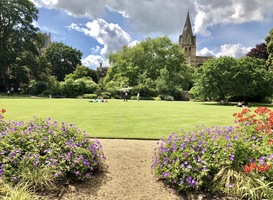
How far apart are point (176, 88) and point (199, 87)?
49.4 feet

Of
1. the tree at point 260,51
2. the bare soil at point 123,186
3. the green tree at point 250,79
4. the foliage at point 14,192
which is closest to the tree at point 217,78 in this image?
the green tree at point 250,79

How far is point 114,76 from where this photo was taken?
55594 mm

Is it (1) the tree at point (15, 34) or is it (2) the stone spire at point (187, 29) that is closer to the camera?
(1) the tree at point (15, 34)

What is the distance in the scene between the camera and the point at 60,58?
2741 inches

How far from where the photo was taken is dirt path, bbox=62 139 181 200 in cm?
410

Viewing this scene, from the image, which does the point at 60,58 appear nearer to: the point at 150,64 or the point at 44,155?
the point at 150,64

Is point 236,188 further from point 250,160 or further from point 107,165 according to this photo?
point 107,165

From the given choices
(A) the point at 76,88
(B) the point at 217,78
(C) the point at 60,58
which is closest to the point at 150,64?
(A) the point at 76,88

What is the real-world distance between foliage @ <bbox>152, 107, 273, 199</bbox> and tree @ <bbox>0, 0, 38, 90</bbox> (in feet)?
150

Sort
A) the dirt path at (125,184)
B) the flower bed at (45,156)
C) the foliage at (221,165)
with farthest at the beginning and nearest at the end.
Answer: the dirt path at (125,184) → the flower bed at (45,156) → the foliage at (221,165)

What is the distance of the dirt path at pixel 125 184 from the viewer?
4.10 meters

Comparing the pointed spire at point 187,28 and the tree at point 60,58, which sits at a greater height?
the pointed spire at point 187,28

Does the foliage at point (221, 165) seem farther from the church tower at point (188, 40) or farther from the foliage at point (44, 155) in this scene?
the church tower at point (188, 40)

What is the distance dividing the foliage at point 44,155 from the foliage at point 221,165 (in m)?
1.51
